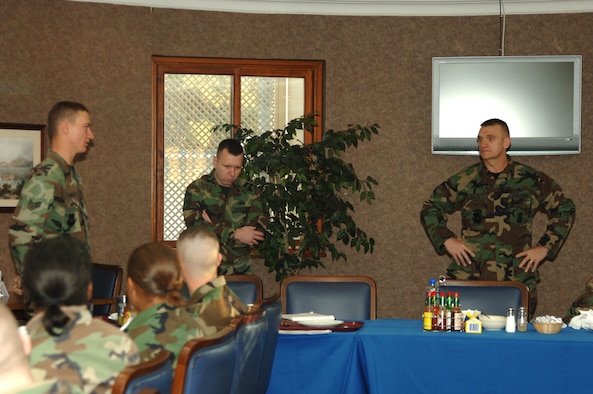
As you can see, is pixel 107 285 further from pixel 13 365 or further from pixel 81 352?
pixel 13 365

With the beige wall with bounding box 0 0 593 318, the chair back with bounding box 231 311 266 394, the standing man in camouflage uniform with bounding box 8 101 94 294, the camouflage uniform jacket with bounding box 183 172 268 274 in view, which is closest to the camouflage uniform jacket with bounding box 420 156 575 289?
the camouflage uniform jacket with bounding box 183 172 268 274

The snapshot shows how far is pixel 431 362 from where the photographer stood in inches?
151

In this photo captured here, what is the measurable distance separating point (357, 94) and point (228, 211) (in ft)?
6.10

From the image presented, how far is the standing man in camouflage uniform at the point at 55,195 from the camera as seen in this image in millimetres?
4273

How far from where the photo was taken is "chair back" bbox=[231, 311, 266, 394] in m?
2.92

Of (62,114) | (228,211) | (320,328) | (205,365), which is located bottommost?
(320,328)

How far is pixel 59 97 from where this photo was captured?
6781mm

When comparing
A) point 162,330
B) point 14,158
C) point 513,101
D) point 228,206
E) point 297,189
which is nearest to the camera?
point 162,330

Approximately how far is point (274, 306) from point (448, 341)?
783 millimetres

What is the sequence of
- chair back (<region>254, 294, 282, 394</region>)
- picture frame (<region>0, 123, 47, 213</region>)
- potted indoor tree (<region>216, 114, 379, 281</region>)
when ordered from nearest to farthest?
chair back (<region>254, 294, 282, 394</region>), potted indoor tree (<region>216, 114, 379, 281</region>), picture frame (<region>0, 123, 47, 213</region>)

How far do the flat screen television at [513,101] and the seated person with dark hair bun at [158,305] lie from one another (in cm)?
442

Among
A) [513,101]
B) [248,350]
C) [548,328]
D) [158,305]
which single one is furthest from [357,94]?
[158,305]

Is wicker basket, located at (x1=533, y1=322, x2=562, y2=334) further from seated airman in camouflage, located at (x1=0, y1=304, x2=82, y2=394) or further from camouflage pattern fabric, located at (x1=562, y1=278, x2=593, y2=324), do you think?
seated airman in camouflage, located at (x1=0, y1=304, x2=82, y2=394)

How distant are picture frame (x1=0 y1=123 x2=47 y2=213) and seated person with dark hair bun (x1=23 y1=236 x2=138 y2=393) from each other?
4505mm
